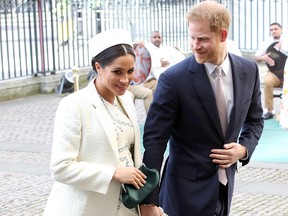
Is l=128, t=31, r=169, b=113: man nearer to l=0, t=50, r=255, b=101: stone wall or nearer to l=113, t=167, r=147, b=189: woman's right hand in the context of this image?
l=0, t=50, r=255, b=101: stone wall

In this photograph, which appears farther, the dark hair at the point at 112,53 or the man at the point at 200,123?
the man at the point at 200,123

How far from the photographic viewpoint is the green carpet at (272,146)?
28.2 ft

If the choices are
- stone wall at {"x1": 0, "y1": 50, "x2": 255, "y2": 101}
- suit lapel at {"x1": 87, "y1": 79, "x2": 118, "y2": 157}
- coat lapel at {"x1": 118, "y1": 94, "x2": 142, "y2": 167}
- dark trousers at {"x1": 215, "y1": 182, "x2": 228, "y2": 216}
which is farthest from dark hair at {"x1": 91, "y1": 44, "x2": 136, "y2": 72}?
stone wall at {"x1": 0, "y1": 50, "x2": 255, "y2": 101}

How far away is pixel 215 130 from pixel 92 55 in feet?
2.26

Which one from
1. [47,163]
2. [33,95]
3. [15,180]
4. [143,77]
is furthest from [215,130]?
[33,95]

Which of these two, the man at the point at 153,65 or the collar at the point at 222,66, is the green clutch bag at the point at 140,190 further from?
the man at the point at 153,65

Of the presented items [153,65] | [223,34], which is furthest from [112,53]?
[153,65]

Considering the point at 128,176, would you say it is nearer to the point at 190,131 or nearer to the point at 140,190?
the point at 140,190

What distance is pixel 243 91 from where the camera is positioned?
11.3 ft

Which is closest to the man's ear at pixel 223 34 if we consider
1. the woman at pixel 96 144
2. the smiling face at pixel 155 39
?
the woman at pixel 96 144

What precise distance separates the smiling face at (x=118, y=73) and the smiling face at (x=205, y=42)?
1.04 ft

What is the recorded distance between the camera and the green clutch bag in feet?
10.3

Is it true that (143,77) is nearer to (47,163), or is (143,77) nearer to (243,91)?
(47,163)

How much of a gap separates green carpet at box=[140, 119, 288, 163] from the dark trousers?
443cm
